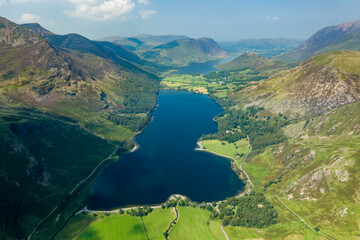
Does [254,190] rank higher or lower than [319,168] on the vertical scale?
lower

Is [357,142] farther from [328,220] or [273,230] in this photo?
[273,230]

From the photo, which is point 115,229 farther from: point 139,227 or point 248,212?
point 248,212

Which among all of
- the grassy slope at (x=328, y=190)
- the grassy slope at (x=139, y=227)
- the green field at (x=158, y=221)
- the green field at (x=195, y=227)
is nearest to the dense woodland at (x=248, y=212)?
the green field at (x=195, y=227)

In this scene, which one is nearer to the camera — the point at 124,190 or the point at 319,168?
the point at 319,168

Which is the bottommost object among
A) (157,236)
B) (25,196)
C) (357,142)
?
(157,236)

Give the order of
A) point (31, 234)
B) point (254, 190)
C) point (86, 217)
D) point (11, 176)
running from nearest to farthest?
point (31, 234) < point (86, 217) < point (11, 176) < point (254, 190)

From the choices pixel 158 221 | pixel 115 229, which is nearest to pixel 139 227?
pixel 158 221

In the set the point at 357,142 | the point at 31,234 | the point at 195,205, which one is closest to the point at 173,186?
the point at 195,205

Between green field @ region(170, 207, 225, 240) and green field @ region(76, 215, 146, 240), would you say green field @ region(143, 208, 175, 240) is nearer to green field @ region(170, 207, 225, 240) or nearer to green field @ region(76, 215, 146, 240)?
green field @ region(76, 215, 146, 240)

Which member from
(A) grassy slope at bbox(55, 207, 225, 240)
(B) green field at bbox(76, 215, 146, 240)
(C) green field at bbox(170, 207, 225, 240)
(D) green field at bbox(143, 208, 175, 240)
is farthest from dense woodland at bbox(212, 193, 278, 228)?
(B) green field at bbox(76, 215, 146, 240)
